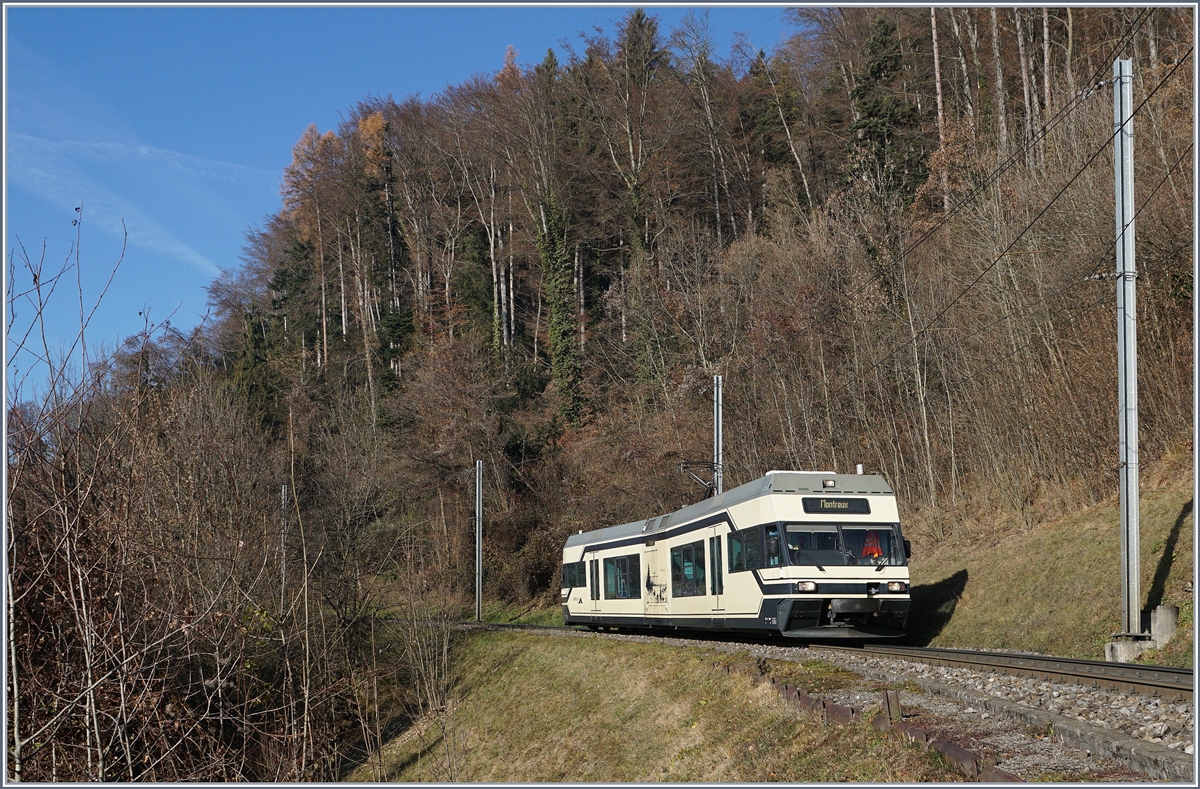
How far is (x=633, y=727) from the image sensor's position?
1475cm

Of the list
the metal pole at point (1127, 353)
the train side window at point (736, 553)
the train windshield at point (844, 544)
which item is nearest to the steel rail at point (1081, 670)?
the metal pole at point (1127, 353)

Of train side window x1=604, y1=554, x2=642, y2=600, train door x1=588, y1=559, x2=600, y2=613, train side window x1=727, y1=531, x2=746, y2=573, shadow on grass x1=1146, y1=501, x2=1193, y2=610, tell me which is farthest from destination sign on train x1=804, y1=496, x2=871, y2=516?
train door x1=588, y1=559, x2=600, y2=613

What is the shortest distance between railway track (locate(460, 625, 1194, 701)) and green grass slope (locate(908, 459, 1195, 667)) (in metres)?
1.75

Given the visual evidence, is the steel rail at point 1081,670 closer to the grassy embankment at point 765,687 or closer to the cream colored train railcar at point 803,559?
the cream colored train railcar at point 803,559

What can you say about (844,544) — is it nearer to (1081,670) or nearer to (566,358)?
(1081,670)

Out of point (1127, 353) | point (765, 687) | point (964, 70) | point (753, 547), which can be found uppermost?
point (964, 70)

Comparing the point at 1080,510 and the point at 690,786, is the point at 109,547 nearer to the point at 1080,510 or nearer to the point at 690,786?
the point at 690,786

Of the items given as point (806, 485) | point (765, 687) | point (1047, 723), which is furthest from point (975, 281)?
point (1047, 723)

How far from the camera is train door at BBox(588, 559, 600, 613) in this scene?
25.9m

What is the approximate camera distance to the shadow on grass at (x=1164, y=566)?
1541cm

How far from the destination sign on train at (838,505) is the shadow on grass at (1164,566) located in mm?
4393

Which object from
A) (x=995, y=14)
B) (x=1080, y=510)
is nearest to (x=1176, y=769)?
(x=1080, y=510)

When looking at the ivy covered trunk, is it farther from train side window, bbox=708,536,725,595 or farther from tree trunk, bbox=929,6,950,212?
train side window, bbox=708,536,725,595

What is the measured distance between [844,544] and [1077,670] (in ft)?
16.8
